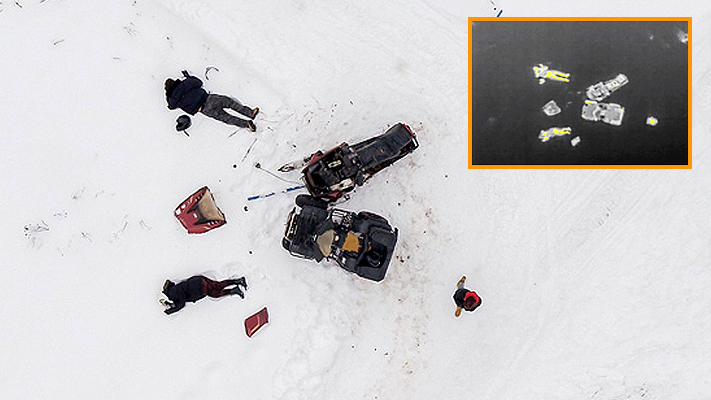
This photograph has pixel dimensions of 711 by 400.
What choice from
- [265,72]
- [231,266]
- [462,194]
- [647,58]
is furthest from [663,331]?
[265,72]

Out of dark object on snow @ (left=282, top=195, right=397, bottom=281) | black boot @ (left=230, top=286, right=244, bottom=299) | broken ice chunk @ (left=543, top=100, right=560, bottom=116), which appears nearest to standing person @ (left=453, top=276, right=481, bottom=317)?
dark object on snow @ (left=282, top=195, right=397, bottom=281)

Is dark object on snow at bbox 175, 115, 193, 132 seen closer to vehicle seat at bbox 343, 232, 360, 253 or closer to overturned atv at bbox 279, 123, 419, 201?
overturned atv at bbox 279, 123, 419, 201

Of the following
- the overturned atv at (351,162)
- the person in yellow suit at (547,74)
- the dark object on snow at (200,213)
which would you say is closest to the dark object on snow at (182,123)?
the dark object on snow at (200,213)

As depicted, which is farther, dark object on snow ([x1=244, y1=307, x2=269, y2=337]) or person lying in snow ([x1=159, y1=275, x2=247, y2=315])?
dark object on snow ([x1=244, y1=307, x2=269, y2=337])

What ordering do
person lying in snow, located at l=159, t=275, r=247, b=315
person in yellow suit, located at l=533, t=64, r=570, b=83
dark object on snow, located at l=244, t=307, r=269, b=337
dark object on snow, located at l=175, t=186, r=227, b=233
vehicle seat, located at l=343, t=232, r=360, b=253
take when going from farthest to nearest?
person in yellow suit, located at l=533, t=64, r=570, b=83
dark object on snow, located at l=244, t=307, r=269, b=337
dark object on snow, located at l=175, t=186, r=227, b=233
person lying in snow, located at l=159, t=275, r=247, b=315
vehicle seat, located at l=343, t=232, r=360, b=253

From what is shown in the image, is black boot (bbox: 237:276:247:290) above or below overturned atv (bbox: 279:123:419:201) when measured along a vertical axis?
below

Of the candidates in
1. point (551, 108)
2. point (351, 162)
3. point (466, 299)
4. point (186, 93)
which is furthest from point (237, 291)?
point (551, 108)

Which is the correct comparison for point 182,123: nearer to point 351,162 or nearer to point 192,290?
point 192,290
